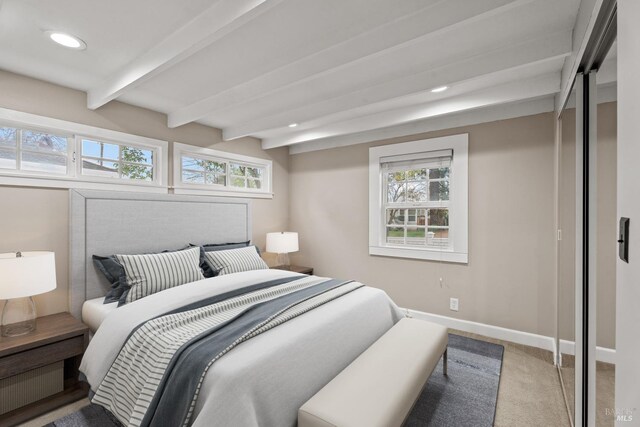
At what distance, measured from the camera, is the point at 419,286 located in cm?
361

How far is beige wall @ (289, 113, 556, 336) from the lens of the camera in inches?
114

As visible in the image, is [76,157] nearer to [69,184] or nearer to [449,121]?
[69,184]

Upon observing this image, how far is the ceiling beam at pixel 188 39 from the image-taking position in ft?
4.87

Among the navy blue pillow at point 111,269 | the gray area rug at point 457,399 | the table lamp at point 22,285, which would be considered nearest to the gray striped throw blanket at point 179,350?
the gray area rug at point 457,399

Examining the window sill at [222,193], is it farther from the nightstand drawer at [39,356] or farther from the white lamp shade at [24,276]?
the nightstand drawer at [39,356]

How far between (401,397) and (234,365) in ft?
2.75

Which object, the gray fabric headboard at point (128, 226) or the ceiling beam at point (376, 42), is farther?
the gray fabric headboard at point (128, 226)

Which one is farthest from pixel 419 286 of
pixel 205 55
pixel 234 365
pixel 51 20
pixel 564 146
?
pixel 51 20

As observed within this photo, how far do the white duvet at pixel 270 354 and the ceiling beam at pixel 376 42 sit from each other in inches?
65.4

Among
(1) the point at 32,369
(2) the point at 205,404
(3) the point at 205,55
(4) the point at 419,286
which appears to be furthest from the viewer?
(4) the point at 419,286

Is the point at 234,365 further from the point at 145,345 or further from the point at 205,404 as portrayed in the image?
the point at 145,345

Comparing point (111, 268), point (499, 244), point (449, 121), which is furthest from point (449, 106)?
point (111, 268)

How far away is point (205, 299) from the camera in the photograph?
219 centimetres

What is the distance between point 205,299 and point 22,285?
1.15 metres
